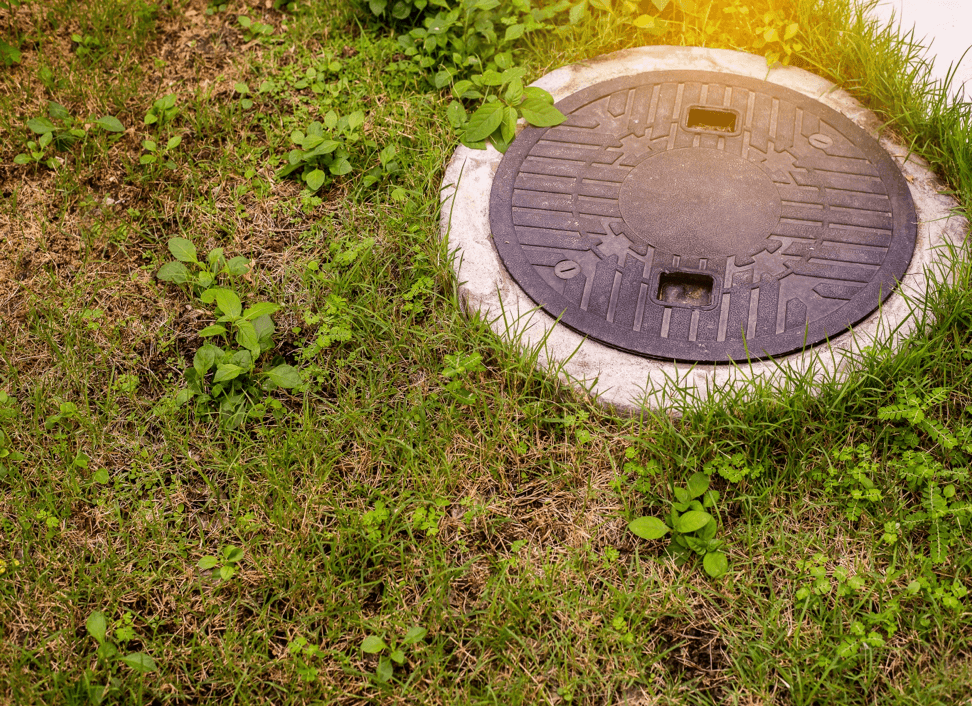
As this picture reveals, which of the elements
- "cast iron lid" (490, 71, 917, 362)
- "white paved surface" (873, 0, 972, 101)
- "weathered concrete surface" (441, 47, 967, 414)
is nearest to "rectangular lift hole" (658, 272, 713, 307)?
"cast iron lid" (490, 71, 917, 362)

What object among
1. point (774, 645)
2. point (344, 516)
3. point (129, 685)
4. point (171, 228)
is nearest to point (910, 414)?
point (774, 645)

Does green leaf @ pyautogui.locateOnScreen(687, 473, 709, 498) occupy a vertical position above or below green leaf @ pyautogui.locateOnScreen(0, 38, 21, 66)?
below

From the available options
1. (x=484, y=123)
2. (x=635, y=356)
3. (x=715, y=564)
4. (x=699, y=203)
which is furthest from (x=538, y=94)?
(x=715, y=564)

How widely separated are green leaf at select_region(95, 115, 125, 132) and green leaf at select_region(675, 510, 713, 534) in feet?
7.56

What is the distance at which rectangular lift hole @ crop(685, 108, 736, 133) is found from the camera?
8.44 ft

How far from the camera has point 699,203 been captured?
7.80ft

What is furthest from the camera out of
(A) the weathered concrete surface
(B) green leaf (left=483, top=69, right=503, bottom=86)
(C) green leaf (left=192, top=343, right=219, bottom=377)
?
(B) green leaf (left=483, top=69, right=503, bottom=86)

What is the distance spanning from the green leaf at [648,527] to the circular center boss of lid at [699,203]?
798mm

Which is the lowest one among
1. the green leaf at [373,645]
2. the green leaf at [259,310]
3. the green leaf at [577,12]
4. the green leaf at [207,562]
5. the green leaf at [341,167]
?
the green leaf at [373,645]

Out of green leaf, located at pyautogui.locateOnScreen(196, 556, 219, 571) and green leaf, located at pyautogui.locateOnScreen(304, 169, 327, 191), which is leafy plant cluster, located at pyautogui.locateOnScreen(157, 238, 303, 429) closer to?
green leaf, located at pyautogui.locateOnScreen(196, 556, 219, 571)

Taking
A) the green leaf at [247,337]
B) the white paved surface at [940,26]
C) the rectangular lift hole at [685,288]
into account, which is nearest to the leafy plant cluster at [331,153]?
the green leaf at [247,337]

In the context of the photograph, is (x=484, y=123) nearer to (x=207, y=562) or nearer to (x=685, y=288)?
(x=685, y=288)

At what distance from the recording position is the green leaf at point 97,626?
1.84 m

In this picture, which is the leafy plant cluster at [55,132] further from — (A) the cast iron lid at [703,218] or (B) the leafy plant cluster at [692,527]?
(B) the leafy plant cluster at [692,527]
